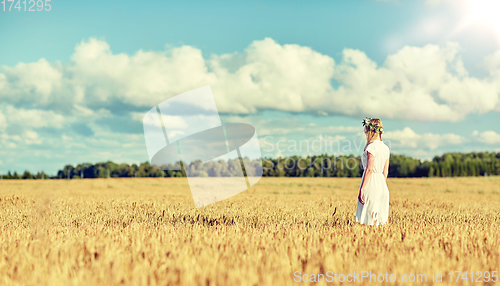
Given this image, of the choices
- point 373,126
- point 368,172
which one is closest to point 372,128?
point 373,126

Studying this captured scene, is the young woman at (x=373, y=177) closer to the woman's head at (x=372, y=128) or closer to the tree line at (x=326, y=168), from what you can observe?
the woman's head at (x=372, y=128)

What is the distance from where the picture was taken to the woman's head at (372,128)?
6.91m

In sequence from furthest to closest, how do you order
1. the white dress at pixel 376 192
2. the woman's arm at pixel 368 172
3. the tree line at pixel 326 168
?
the tree line at pixel 326 168, the white dress at pixel 376 192, the woman's arm at pixel 368 172

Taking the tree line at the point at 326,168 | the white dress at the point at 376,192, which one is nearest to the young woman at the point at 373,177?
the white dress at the point at 376,192

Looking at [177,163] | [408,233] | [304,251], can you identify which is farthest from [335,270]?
[177,163]

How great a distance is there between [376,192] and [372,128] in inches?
51.6

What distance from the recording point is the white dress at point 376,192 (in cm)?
689

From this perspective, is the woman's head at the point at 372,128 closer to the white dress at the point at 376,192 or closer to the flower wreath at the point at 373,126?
the flower wreath at the point at 373,126

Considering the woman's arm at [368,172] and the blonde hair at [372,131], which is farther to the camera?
the blonde hair at [372,131]

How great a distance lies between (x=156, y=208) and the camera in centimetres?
1080

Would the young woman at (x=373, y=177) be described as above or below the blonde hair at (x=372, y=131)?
below

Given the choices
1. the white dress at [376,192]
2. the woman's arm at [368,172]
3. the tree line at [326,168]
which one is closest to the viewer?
the woman's arm at [368,172]

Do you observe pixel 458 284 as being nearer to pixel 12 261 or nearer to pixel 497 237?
Result: pixel 497 237

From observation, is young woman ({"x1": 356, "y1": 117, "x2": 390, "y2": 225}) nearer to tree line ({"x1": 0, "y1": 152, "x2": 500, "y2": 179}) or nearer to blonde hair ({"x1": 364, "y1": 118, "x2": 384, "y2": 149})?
blonde hair ({"x1": 364, "y1": 118, "x2": 384, "y2": 149})
